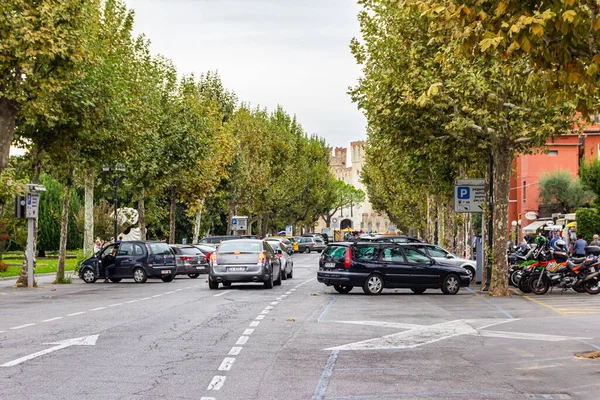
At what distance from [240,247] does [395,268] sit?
5.24 meters

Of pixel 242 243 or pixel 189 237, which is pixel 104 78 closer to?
pixel 242 243

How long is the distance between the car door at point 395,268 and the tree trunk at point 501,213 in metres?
2.51

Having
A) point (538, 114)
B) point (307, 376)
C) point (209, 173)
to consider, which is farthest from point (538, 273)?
point (209, 173)

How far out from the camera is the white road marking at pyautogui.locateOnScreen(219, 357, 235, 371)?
38.1ft

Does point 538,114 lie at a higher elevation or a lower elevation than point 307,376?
higher

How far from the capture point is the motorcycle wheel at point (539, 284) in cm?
2919

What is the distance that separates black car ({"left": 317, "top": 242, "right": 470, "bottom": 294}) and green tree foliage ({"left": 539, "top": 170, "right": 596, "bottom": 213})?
54324 mm

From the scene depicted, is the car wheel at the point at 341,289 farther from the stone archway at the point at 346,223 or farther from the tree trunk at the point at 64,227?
the stone archway at the point at 346,223

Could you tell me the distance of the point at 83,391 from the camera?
970cm

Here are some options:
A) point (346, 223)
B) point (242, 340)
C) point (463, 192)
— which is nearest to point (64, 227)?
point (463, 192)

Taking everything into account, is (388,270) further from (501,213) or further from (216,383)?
(216,383)

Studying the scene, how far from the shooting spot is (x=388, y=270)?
28859 millimetres

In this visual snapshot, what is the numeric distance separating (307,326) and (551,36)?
300 inches

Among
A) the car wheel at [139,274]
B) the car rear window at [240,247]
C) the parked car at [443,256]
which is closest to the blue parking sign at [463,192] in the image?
the parked car at [443,256]
